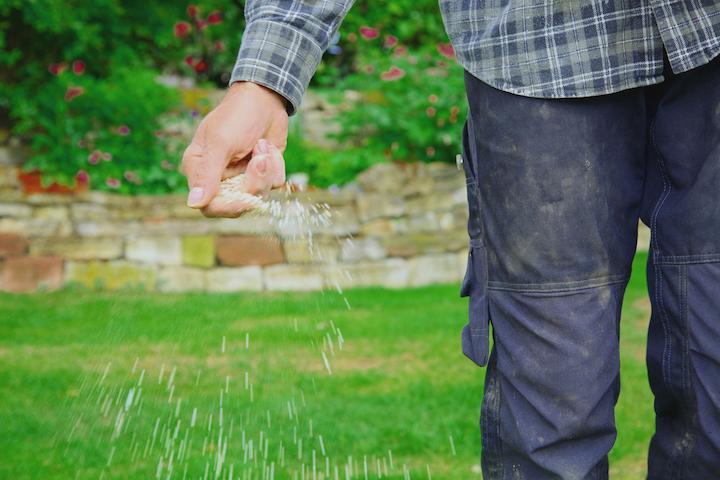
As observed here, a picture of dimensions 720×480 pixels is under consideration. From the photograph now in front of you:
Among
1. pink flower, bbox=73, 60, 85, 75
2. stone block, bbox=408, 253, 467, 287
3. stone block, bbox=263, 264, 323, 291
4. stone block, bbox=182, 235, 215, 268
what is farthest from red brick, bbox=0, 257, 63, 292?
stone block, bbox=408, 253, 467, 287

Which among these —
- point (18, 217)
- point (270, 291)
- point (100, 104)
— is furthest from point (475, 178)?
point (100, 104)

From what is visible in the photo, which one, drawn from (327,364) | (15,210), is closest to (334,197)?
(15,210)

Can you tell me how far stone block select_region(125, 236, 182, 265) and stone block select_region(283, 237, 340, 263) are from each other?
26.8 inches

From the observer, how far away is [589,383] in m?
1.39

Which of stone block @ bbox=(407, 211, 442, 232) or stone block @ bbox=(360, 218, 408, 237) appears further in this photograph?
stone block @ bbox=(407, 211, 442, 232)

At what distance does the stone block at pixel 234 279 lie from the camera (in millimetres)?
5824

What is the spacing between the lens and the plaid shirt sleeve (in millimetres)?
1499

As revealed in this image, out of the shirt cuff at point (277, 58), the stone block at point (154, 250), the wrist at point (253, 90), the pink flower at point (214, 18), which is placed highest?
the pink flower at point (214, 18)

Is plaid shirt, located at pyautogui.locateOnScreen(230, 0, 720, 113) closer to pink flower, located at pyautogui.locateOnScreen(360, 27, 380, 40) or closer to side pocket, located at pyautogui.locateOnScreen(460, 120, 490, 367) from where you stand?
side pocket, located at pyautogui.locateOnScreen(460, 120, 490, 367)

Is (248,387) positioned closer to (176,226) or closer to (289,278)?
(289,278)

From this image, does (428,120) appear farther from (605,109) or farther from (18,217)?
(605,109)

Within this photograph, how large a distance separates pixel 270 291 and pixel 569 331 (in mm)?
4481

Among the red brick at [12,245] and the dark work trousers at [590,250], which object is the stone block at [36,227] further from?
the dark work trousers at [590,250]

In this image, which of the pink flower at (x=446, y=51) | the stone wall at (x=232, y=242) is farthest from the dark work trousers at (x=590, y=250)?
the pink flower at (x=446, y=51)
